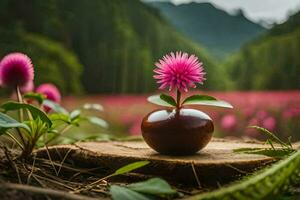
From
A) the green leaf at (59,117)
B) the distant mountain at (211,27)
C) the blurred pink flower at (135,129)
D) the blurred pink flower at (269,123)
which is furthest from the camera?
the distant mountain at (211,27)

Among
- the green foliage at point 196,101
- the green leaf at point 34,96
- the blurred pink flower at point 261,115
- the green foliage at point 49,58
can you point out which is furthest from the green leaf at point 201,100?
the green foliage at point 49,58

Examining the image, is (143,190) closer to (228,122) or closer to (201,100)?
(201,100)

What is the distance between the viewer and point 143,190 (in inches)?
23.0

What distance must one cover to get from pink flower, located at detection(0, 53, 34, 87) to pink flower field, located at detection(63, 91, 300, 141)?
1508 millimetres

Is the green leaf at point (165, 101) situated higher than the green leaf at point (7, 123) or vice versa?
the green leaf at point (165, 101)

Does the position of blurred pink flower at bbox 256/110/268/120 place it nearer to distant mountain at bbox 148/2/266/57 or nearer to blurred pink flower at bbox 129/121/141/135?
blurred pink flower at bbox 129/121/141/135

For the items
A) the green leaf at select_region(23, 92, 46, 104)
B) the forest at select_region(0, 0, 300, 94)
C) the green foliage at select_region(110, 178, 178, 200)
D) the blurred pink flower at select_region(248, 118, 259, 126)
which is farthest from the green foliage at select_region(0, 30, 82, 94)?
the green foliage at select_region(110, 178, 178, 200)

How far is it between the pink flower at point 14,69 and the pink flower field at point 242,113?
1.51m

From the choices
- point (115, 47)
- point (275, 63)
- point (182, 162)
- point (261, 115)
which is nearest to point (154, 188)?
Result: point (182, 162)

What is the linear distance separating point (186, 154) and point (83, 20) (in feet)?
8.72

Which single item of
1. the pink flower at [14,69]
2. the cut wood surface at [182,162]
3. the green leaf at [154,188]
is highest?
the pink flower at [14,69]

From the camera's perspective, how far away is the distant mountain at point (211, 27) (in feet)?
10.6

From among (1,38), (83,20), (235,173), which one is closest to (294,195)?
(235,173)

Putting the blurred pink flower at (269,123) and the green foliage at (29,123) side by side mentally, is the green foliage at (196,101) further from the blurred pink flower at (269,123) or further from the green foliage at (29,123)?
the blurred pink flower at (269,123)
